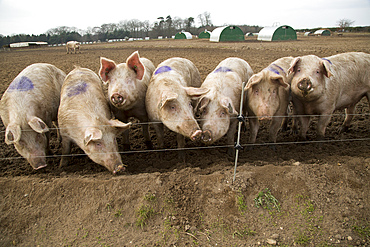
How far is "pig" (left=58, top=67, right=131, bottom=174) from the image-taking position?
412cm

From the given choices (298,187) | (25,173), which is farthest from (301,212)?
(25,173)

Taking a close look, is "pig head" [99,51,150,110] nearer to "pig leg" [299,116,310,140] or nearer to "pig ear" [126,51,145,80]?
"pig ear" [126,51,145,80]

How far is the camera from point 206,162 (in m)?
4.72

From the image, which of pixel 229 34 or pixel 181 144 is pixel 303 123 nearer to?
pixel 181 144

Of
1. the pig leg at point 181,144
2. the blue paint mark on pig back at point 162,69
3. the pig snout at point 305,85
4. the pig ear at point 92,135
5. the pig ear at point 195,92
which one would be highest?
the blue paint mark on pig back at point 162,69

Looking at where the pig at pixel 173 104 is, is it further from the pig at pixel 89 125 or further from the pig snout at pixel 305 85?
the pig snout at pixel 305 85

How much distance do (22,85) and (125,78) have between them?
Answer: 2.18 m

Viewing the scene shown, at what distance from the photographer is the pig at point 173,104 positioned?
13.9 ft

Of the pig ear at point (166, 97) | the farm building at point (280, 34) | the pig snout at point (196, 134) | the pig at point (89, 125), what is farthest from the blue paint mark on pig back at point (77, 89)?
the farm building at point (280, 34)

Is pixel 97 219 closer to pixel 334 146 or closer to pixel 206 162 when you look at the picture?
pixel 206 162

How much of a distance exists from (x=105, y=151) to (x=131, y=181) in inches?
28.9

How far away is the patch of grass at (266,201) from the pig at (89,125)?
2227mm

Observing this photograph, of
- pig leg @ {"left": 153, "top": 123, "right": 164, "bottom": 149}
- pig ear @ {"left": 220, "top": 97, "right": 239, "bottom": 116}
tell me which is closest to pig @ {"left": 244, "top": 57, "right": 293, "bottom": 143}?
pig ear @ {"left": 220, "top": 97, "right": 239, "bottom": 116}

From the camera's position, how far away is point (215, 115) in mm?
4465
